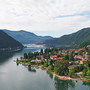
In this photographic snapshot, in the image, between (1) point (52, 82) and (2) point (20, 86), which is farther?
(1) point (52, 82)

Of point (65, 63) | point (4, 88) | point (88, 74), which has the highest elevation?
point (65, 63)

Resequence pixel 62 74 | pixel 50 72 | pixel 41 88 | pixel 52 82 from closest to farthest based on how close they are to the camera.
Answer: pixel 41 88, pixel 52 82, pixel 62 74, pixel 50 72

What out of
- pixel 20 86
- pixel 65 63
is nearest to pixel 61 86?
pixel 65 63

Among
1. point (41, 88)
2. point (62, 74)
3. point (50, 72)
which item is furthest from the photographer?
point (50, 72)

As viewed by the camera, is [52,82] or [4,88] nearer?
[4,88]

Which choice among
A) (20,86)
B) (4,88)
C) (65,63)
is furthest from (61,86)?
(4,88)

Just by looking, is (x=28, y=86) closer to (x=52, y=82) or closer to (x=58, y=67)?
(x=52, y=82)

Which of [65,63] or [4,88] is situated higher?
[65,63]

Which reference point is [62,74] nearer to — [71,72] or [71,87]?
[71,72]

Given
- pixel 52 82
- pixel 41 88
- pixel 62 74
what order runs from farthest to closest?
pixel 62 74 < pixel 52 82 < pixel 41 88
